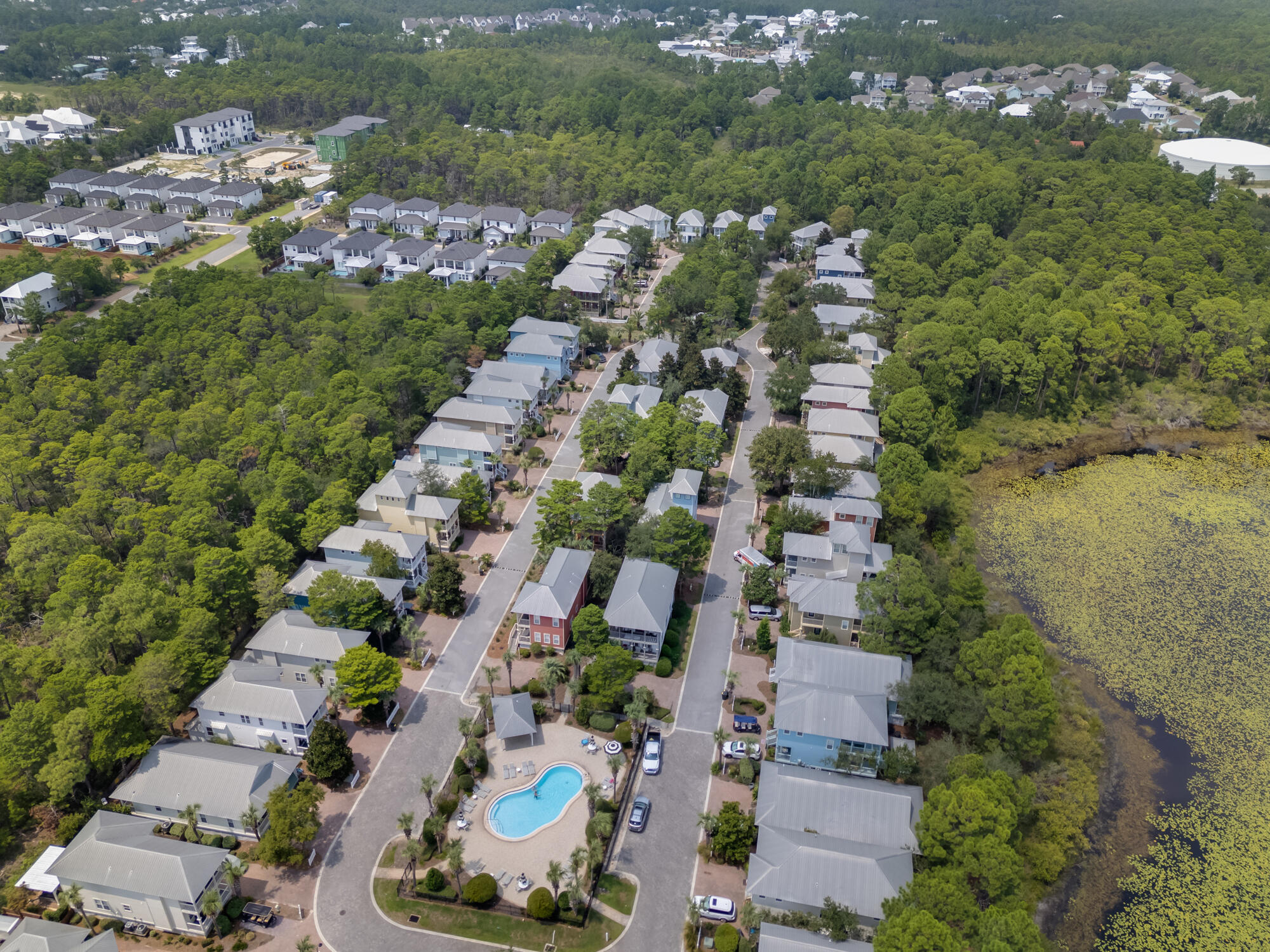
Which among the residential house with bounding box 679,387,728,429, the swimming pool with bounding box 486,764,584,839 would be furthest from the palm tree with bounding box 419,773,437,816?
the residential house with bounding box 679,387,728,429

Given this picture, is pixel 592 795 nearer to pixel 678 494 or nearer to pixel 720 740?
pixel 720 740

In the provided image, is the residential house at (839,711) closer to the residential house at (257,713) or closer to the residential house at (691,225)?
the residential house at (257,713)

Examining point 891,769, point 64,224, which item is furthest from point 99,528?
point 64,224

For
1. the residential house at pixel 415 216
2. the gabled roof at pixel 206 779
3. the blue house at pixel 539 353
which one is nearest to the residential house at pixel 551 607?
the gabled roof at pixel 206 779

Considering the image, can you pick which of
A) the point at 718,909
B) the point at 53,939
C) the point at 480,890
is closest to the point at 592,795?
the point at 480,890

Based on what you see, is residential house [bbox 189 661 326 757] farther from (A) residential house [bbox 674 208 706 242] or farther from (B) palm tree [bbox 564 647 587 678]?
(A) residential house [bbox 674 208 706 242]

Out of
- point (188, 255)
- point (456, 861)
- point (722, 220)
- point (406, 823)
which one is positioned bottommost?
point (456, 861)

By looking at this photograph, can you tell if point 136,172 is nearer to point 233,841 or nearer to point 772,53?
point 233,841
